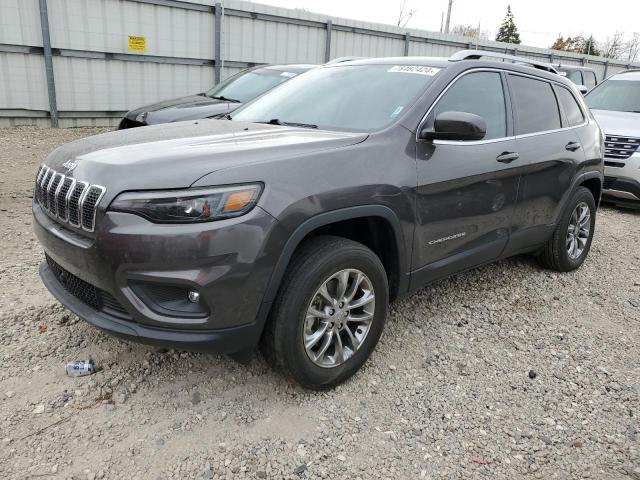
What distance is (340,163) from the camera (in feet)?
8.67

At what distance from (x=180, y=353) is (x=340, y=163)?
1426 millimetres

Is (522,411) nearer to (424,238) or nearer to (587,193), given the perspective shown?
(424,238)

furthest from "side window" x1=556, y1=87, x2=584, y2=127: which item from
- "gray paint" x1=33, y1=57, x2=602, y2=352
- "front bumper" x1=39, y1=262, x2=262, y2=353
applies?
"front bumper" x1=39, y1=262, x2=262, y2=353

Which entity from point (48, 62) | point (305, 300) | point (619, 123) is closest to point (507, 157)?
point (305, 300)

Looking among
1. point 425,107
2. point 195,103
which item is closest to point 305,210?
point 425,107

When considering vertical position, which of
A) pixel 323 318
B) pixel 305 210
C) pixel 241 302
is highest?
pixel 305 210

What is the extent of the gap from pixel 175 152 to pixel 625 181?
6772 mm

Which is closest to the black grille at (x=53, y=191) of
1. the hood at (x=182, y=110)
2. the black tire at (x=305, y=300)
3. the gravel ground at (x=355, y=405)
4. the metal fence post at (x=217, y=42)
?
the gravel ground at (x=355, y=405)

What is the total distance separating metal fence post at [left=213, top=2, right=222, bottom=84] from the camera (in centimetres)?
1238

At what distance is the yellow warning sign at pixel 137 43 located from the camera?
1145 cm

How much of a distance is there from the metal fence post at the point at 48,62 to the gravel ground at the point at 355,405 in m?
8.20

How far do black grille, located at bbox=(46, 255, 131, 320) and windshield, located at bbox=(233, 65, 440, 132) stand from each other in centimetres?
156

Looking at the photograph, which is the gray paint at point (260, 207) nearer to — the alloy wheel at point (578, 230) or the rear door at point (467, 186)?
the rear door at point (467, 186)

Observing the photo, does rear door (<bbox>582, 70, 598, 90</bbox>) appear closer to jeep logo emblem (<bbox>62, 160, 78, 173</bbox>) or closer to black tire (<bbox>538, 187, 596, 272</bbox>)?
black tire (<bbox>538, 187, 596, 272</bbox>)
